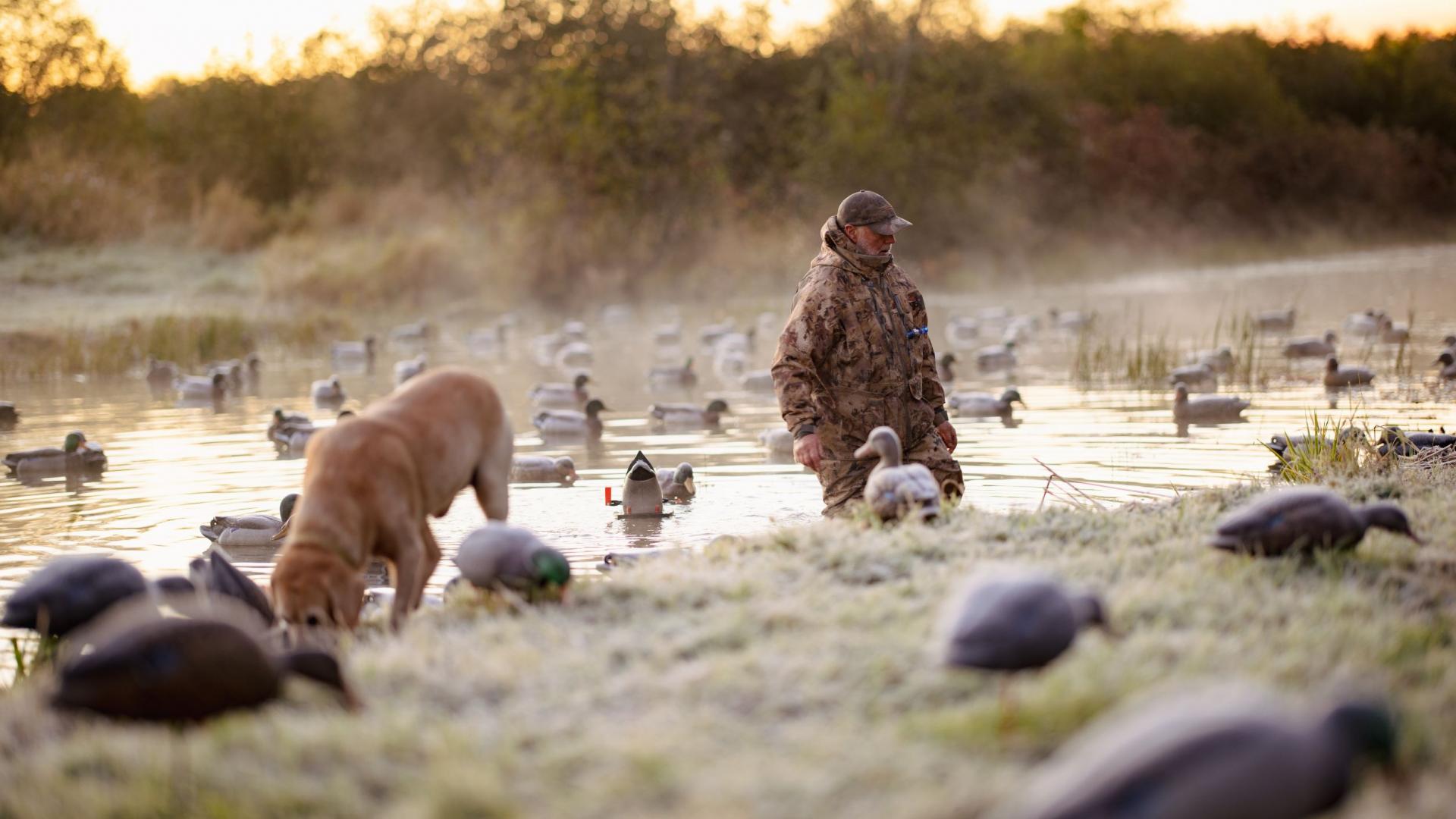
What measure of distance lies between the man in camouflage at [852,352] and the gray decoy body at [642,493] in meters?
1.58

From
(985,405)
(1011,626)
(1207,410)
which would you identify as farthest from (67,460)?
(1011,626)

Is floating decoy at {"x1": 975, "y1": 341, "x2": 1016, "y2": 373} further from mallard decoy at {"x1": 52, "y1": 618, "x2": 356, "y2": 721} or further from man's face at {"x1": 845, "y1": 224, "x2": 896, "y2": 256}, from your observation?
mallard decoy at {"x1": 52, "y1": 618, "x2": 356, "y2": 721}

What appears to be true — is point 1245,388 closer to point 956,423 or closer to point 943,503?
point 956,423

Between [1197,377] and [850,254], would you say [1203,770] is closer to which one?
[850,254]

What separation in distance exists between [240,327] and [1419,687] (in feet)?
85.8

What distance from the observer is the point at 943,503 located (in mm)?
8047

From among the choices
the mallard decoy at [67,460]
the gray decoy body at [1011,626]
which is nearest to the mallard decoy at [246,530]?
the mallard decoy at [67,460]

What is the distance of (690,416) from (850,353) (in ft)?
24.3

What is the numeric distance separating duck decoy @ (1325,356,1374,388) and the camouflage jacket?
912 cm

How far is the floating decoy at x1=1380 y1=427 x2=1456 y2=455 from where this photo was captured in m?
8.96

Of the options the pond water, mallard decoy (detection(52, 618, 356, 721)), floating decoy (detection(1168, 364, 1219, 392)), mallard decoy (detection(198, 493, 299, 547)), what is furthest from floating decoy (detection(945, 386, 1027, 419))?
mallard decoy (detection(52, 618, 356, 721))

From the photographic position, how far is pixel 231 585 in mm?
6094

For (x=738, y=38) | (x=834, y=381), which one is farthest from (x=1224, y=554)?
(x=738, y=38)

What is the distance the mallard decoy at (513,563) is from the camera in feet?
18.6
